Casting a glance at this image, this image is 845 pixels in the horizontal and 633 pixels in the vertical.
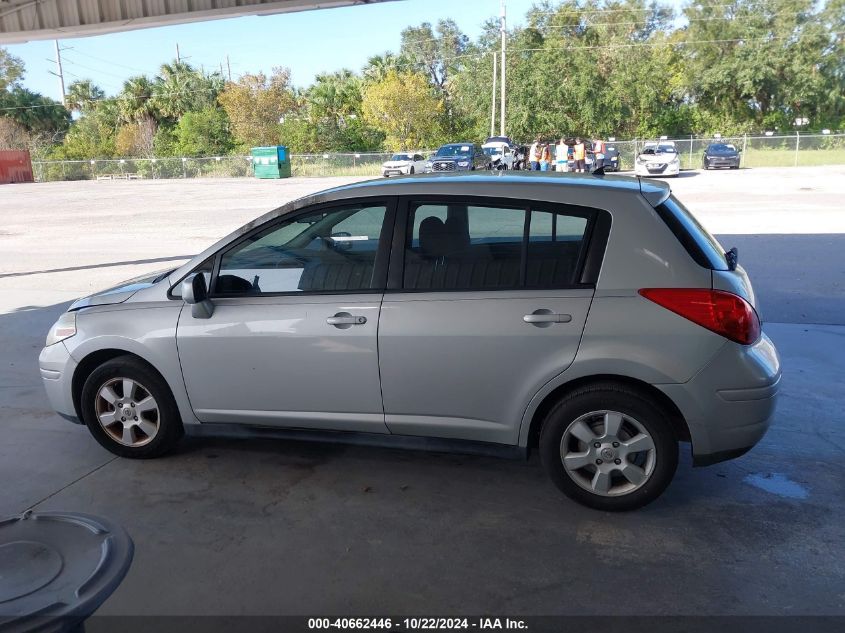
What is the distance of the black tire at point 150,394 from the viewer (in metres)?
4.54

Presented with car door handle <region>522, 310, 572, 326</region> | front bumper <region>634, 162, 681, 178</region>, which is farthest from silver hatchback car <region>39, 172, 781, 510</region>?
front bumper <region>634, 162, 681, 178</region>

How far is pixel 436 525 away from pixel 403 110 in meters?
52.7

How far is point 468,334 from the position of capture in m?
3.90

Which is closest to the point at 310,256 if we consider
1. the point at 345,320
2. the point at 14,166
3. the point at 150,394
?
the point at 345,320

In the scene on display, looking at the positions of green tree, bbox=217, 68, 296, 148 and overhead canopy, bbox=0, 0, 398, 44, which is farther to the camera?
green tree, bbox=217, 68, 296, 148

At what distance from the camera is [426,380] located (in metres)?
4.01

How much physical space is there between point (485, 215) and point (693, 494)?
6.44 feet

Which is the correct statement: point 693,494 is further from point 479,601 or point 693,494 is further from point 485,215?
point 485,215

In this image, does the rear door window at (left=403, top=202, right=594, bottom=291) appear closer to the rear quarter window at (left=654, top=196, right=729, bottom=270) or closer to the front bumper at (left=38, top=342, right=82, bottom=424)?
the rear quarter window at (left=654, top=196, right=729, bottom=270)

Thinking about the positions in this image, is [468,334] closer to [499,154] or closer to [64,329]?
[64,329]

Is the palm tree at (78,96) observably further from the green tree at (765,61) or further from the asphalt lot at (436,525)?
the asphalt lot at (436,525)

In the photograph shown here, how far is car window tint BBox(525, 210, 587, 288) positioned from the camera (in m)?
3.89

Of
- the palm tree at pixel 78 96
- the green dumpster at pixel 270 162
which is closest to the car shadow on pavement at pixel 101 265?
the green dumpster at pixel 270 162

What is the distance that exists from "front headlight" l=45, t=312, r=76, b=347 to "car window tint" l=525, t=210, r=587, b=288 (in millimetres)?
2924
